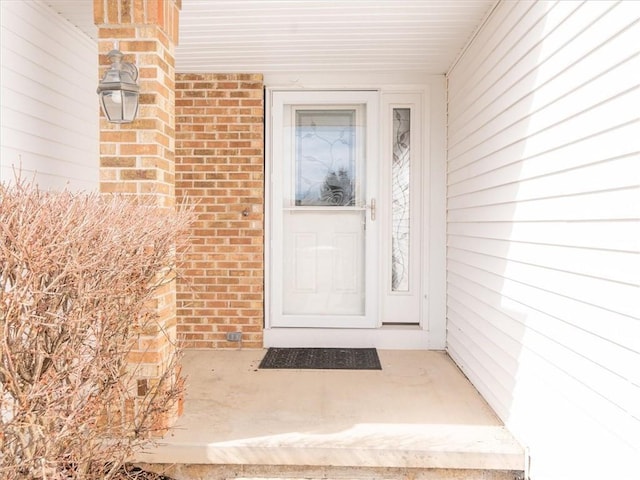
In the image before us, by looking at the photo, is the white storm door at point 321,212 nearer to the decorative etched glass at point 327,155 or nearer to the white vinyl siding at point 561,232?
the decorative etched glass at point 327,155

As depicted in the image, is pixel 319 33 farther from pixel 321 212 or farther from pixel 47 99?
pixel 47 99

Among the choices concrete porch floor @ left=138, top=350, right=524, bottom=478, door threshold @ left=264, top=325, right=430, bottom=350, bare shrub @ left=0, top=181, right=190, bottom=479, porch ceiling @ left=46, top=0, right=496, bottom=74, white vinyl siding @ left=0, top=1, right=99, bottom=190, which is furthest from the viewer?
door threshold @ left=264, top=325, right=430, bottom=350

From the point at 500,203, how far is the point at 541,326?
0.87 metres

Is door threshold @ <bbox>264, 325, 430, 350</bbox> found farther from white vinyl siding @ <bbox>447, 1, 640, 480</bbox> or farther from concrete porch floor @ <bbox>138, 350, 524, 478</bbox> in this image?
white vinyl siding @ <bbox>447, 1, 640, 480</bbox>

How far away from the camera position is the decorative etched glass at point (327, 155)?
4.57 metres

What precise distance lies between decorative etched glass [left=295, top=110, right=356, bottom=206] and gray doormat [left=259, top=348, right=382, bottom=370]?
4.40 feet

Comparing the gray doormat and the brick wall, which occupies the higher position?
the brick wall

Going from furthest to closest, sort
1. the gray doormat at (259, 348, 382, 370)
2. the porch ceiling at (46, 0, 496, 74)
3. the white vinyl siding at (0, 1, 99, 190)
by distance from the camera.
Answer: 1. the gray doormat at (259, 348, 382, 370)
2. the porch ceiling at (46, 0, 496, 74)
3. the white vinyl siding at (0, 1, 99, 190)

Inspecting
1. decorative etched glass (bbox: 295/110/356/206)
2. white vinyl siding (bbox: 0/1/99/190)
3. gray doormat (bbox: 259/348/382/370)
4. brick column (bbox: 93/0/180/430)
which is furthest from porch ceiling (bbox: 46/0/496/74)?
gray doormat (bbox: 259/348/382/370)

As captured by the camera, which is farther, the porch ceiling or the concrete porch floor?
the porch ceiling

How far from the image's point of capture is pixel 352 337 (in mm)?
A: 4484

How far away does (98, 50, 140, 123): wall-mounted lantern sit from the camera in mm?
2498

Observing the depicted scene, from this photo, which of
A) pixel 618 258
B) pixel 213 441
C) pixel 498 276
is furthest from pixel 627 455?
pixel 213 441


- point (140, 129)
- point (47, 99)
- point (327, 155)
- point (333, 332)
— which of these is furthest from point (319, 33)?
point (333, 332)
